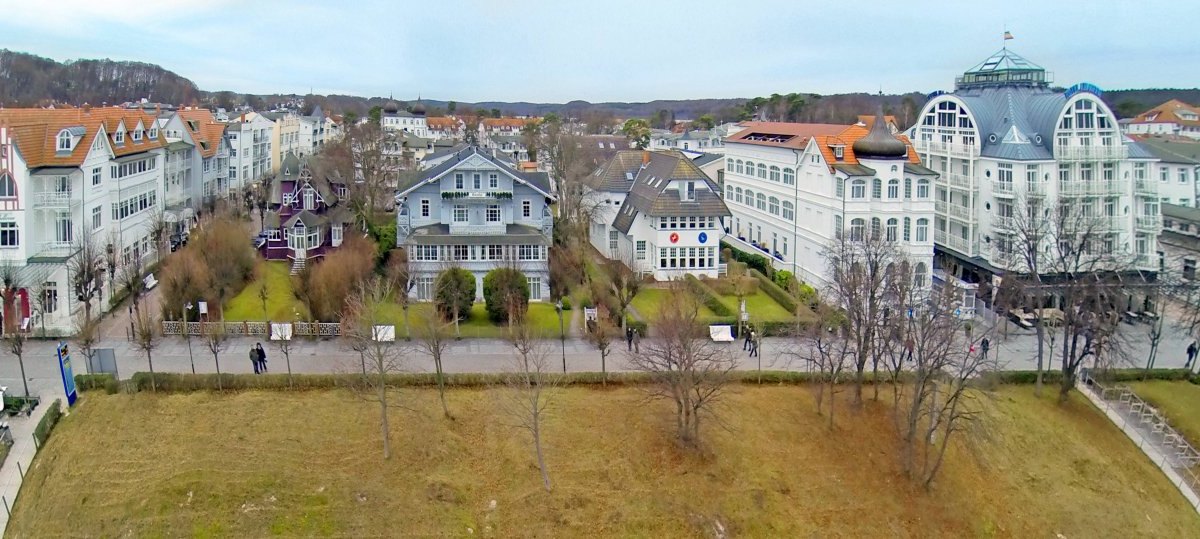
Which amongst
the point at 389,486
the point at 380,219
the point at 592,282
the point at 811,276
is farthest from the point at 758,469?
the point at 380,219

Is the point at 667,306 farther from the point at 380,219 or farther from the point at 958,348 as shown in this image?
the point at 380,219

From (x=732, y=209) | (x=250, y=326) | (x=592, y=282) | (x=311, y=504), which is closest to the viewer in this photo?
(x=311, y=504)

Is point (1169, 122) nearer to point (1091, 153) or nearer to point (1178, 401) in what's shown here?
point (1091, 153)

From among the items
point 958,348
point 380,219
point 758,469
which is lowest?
point 758,469

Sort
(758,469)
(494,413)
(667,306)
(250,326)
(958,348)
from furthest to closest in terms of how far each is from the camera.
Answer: (250,326) < (667,306) < (958,348) < (494,413) < (758,469)

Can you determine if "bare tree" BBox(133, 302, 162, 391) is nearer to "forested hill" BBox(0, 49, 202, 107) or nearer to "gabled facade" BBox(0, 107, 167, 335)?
"gabled facade" BBox(0, 107, 167, 335)

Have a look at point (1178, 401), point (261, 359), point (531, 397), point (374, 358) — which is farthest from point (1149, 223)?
point (261, 359)

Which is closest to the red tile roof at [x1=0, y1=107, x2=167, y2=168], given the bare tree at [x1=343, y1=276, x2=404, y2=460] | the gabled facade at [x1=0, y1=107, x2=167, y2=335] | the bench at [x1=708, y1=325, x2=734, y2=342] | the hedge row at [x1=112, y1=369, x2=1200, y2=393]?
the gabled facade at [x1=0, y1=107, x2=167, y2=335]

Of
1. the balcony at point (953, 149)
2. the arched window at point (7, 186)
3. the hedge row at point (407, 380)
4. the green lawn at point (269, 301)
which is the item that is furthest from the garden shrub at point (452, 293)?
the balcony at point (953, 149)
